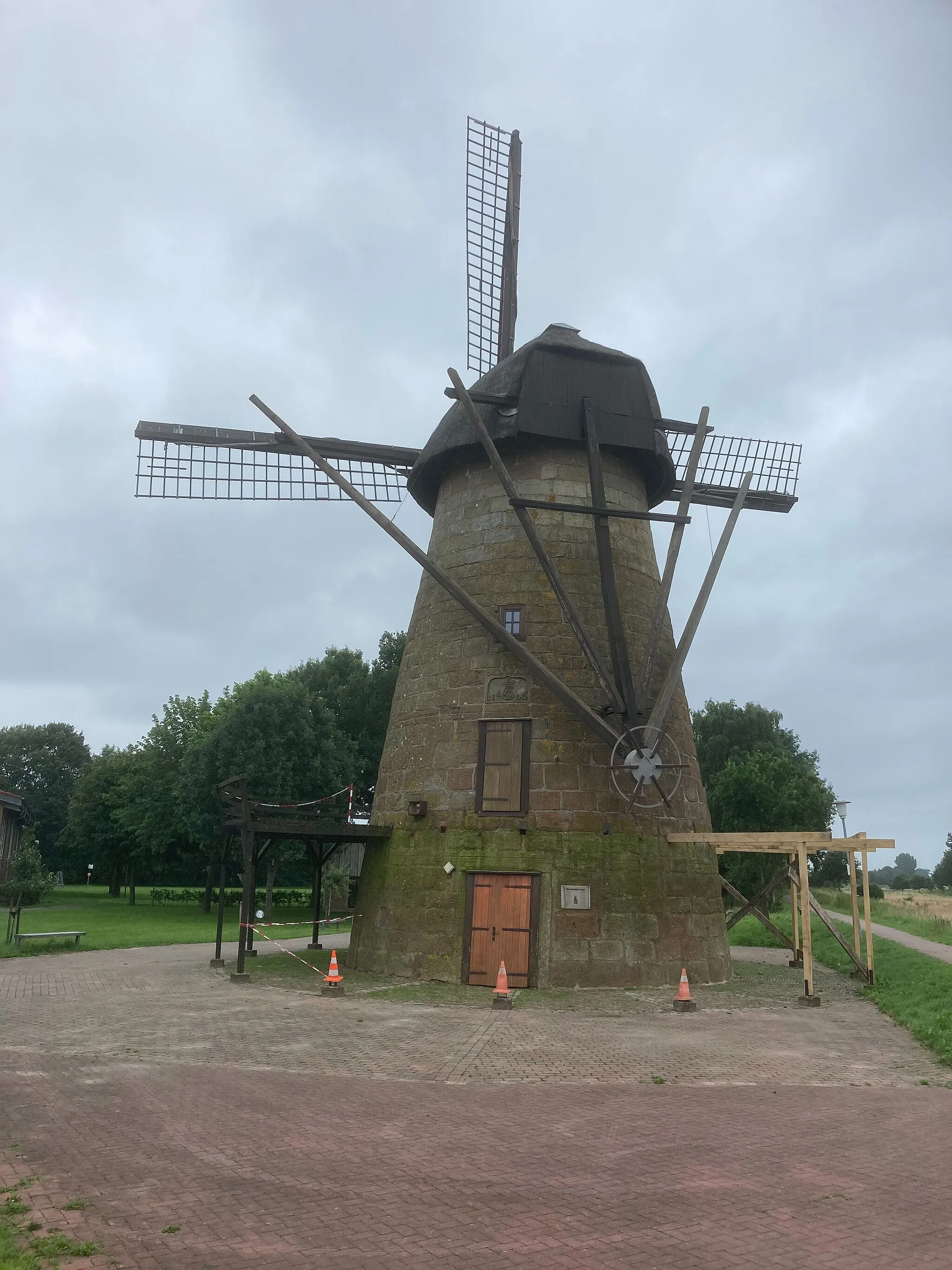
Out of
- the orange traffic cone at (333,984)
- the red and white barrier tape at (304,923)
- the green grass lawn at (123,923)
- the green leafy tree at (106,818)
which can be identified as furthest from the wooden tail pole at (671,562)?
the green leafy tree at (106,818)

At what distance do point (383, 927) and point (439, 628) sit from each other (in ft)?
18.0

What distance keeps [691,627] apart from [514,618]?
3.15 metres

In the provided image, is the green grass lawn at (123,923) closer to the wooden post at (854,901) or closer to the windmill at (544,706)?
the windmill at (544,706)

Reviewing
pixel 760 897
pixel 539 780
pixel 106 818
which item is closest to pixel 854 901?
pixel 760 897

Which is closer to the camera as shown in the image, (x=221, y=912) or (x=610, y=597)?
(x=610, y=597)

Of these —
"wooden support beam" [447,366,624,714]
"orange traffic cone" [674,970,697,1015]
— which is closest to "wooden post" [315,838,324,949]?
"wooden support beam" [447,366,624,714]

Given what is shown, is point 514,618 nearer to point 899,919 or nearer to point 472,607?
point 472,607

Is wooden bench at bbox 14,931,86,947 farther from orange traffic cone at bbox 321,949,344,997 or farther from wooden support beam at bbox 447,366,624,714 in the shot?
wooden support beam at bbox 447,366,624,714

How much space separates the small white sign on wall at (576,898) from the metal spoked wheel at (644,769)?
1635mm

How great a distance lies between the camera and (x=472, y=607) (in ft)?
53.3

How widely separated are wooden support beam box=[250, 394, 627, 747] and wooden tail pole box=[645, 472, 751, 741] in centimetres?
82

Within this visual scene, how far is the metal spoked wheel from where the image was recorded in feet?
50.4

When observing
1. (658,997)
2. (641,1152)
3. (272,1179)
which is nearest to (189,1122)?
(272,1179)

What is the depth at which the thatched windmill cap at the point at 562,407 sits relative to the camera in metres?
17.8
